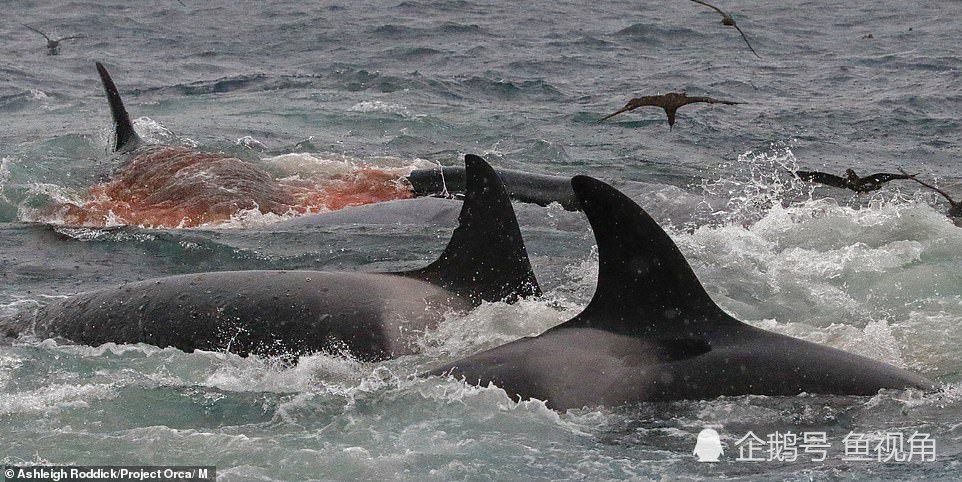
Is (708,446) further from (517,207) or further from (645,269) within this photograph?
(517,207)

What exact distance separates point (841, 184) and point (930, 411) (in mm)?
3063

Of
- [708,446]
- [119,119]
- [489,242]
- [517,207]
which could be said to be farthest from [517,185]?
[708,446]

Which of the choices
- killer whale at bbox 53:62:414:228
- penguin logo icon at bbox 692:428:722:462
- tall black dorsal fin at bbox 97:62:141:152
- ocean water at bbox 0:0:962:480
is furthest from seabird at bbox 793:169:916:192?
tall black dorsal fin at bbox 97:62:141:152

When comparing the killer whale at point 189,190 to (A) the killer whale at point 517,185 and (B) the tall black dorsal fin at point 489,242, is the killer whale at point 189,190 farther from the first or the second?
(B) the tall black dorsal fin at point 489,242

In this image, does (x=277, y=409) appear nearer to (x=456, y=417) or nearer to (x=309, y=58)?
(x=456, y=417)

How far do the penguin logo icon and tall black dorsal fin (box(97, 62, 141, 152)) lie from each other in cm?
870

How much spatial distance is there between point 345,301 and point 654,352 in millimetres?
1665

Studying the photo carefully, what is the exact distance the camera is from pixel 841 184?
8016 millimetres

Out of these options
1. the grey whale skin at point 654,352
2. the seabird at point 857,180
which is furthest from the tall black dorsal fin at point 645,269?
the seabird at point 857,180

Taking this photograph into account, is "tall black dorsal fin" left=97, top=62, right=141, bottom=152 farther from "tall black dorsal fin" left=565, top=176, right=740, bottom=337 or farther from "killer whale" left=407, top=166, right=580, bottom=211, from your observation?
"tall black dorsal fin" left=565, top=176, right=740, bottom=337

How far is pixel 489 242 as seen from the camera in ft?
19.9

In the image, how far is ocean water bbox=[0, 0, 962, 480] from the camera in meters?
5.00

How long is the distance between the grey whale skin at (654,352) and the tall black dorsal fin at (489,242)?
89 cm

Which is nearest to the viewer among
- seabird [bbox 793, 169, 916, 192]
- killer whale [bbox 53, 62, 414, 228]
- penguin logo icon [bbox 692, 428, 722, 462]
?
penguin logo icon [bbox 692, 428, 722, 462]
